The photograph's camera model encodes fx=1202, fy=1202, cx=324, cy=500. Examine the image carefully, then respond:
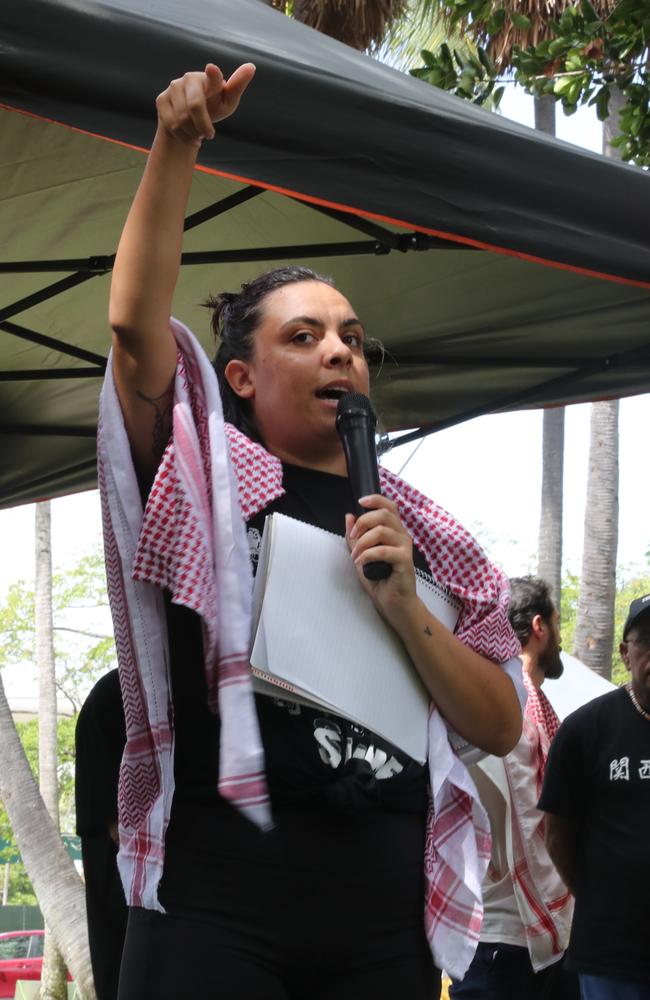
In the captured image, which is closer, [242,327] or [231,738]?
[231,738]

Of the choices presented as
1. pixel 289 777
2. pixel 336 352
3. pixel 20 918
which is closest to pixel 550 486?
pixel 336 352

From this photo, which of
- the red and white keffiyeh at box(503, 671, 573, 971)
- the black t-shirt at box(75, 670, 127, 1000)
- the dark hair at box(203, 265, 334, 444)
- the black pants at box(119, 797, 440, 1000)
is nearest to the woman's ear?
the dark hair at box(203, 265, 334, 444)

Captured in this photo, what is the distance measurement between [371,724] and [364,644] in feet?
0.39

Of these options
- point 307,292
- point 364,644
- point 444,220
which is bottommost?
point 364,644

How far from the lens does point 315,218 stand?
360 centimetres

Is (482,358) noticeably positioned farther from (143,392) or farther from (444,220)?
(143,392)

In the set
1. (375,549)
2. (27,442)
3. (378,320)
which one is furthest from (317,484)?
(27,442)

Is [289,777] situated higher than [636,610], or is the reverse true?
[636,610]

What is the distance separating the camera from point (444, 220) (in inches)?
84.0

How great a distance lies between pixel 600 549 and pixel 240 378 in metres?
13.5

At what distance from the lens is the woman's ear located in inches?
79.2

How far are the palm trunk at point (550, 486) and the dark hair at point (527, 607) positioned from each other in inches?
465

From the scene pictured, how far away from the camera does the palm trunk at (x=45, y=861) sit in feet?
33.9

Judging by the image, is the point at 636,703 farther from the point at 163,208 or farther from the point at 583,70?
the point at 163,208
